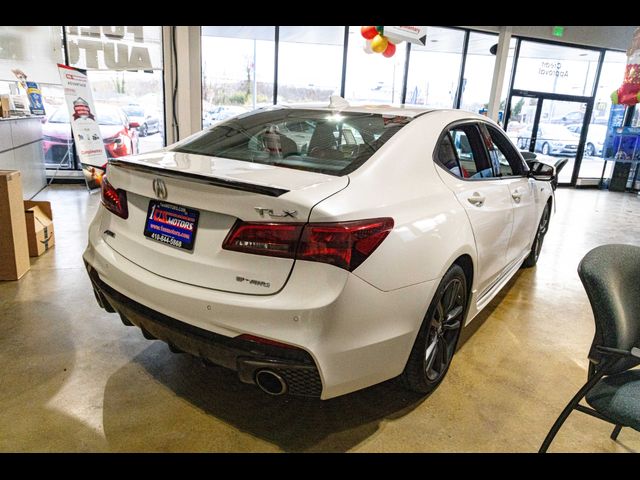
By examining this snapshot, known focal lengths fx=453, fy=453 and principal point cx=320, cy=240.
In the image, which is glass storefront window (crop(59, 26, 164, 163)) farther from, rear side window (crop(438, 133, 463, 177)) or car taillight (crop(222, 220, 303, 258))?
car taillight (crop(222, 220, 303, 258))

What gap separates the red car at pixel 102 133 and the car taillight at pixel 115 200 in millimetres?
5942

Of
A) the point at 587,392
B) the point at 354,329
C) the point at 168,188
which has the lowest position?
the point at 587,392

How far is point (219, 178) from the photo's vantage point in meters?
1.49

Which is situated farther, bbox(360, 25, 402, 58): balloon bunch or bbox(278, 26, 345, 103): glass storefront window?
bbox(278, 26, 345, 103): glass storefront window

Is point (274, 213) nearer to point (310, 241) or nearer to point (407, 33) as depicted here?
point (310, 241)

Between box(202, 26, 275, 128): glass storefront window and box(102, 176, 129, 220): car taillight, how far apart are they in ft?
19.5

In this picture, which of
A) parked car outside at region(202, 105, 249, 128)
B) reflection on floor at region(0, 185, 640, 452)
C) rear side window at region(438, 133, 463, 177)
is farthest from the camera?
parked car outside at region(202, 105, 249, 128)

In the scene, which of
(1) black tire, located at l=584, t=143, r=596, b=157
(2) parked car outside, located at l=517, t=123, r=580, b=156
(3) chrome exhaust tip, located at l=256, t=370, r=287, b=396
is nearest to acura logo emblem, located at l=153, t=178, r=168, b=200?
(3) chrome exhaust tip, located at l=256, t=370, r=287, b=396

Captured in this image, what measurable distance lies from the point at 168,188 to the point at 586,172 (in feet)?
35.8

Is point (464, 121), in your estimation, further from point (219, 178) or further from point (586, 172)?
point (586, 172)

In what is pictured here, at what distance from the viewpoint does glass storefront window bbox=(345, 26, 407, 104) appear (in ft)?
26.8

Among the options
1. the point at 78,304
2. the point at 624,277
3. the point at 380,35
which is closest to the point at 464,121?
the point at 624,277

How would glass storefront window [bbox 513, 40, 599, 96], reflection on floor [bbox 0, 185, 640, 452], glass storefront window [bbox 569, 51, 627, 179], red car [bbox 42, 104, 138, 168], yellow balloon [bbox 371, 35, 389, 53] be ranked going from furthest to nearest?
glass storefront window [bbox 569, 51, 627, 179] < glass storefront window [bbox 513, 40, 599, 96] < red car [bbox 42, 104, 138, 168] < yellow balloon [bbox 371, 35, 389, 53] < reflection on floor [bbox 0, 185, 640, 452]
